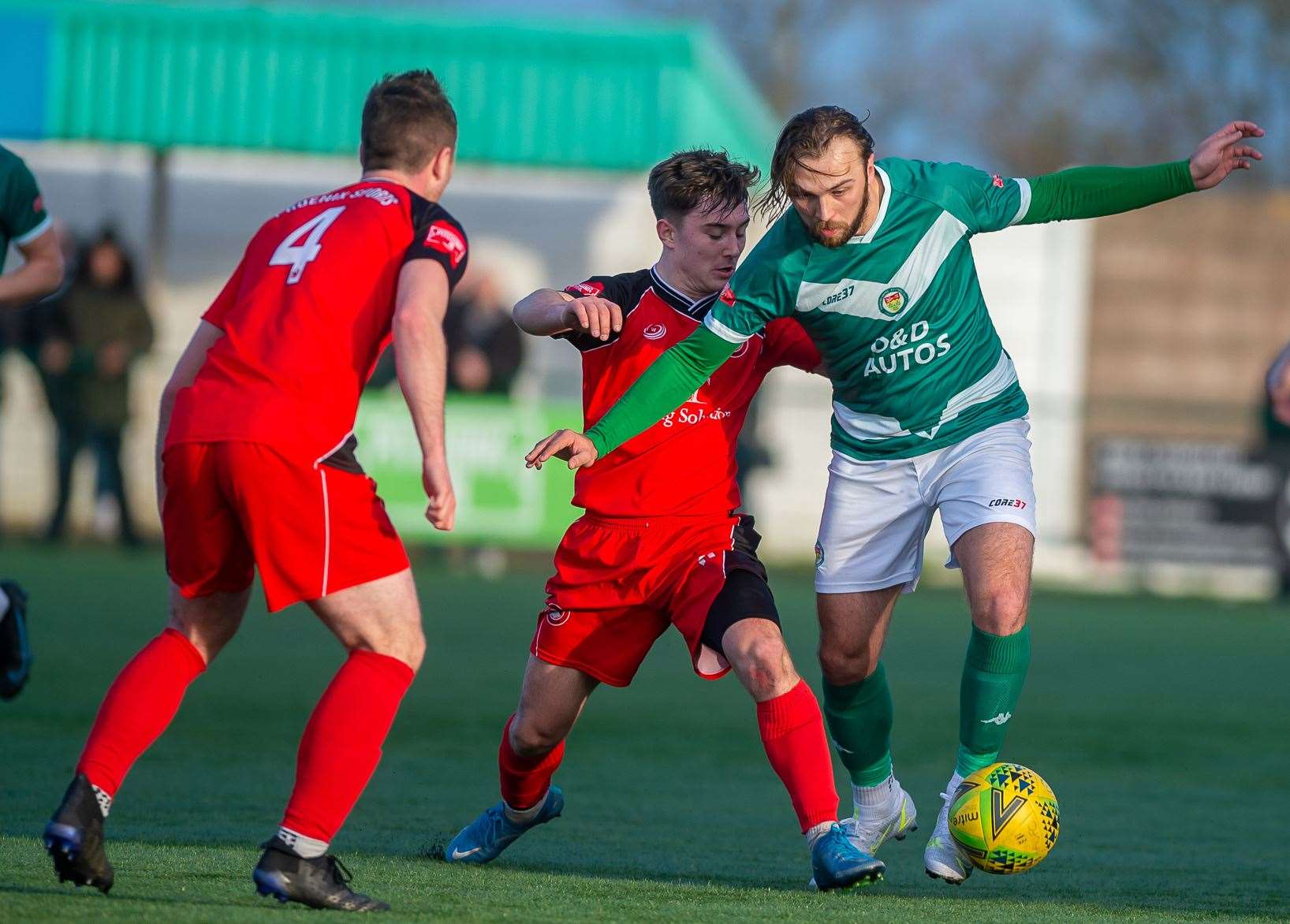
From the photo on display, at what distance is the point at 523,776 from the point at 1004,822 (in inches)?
53.0

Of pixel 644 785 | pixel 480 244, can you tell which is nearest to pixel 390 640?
pixel 644 785

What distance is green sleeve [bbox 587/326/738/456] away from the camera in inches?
182

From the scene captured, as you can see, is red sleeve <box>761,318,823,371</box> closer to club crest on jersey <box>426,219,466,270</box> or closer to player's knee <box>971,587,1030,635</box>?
player's knee <box>971,587,1030,635</box>

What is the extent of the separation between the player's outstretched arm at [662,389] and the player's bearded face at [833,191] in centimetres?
40

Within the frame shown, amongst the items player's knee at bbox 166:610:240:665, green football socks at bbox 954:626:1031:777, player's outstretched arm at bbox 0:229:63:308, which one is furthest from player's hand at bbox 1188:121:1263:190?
player's outstretched arm at bbox 0:229:63:308

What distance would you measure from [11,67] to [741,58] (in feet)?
59.2

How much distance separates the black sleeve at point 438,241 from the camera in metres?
3.93

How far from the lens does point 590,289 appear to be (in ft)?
16.6

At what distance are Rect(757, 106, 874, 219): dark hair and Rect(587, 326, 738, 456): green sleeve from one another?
46cm

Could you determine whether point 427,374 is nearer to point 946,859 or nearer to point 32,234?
point 946,859

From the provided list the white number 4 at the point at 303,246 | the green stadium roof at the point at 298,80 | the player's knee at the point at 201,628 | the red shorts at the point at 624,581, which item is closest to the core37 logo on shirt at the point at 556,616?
the red shorts at the point at 624,581

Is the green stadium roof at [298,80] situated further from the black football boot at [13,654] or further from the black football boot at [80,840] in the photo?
the black football boot at [80,840]

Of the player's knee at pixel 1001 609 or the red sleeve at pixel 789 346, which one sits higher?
the red sleeve at pixel 789 346

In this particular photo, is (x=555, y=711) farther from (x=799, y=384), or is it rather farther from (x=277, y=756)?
(x=799, y=384)
